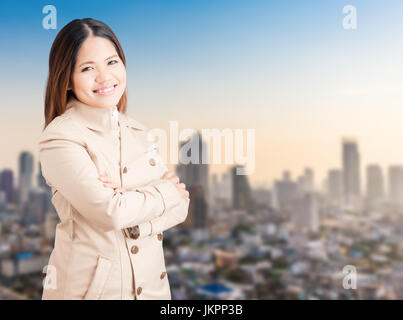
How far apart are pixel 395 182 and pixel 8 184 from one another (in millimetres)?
4636

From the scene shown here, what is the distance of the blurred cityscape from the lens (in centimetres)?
498

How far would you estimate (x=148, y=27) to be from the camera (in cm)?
397

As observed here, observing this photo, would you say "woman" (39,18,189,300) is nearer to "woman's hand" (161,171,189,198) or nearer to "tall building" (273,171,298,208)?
"woman's hand" (161,171,189,198)

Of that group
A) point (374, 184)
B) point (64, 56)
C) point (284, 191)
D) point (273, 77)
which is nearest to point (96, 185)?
point (64, 56)

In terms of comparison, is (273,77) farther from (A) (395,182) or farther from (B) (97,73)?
(B) (97,73)

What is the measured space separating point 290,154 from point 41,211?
3.00 meters

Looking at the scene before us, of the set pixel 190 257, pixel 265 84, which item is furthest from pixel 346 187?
pixel 190 257

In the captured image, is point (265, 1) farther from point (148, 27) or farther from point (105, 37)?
point (105, 37)

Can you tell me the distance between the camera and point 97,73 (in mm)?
1041

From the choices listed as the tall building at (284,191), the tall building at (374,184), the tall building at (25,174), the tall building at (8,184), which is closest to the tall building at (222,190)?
the tall building at (284,191)

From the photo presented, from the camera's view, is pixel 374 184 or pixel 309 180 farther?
pixel 309 180

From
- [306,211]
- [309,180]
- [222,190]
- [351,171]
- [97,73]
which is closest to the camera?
[97,73]

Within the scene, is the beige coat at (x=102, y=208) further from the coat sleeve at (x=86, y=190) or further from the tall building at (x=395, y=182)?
the tall building at (x=395, y=182)

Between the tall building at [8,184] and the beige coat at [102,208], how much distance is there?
344 cm
